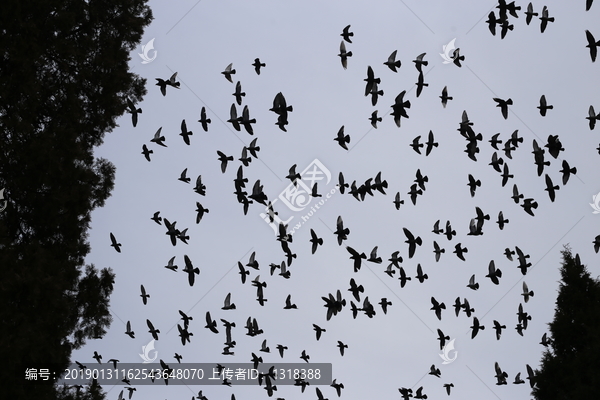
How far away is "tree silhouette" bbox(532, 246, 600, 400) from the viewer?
545 inches

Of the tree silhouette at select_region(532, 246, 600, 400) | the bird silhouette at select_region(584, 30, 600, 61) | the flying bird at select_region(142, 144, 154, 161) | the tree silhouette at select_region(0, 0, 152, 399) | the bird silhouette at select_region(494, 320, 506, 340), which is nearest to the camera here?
the tree silhouette at select_region(0, 0, 152, 399)

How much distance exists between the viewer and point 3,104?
1163 centimetres

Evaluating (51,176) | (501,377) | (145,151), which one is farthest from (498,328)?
(51,176)

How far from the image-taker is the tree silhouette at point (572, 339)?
1384 centimetres

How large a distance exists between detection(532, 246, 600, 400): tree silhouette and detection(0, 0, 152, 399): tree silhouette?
1108 cm

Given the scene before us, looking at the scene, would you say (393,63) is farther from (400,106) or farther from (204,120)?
(204,120)

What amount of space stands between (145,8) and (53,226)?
6.82m

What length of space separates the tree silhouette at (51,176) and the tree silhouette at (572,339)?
11.1 metres

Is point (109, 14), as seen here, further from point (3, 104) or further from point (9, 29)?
point (3, 104)

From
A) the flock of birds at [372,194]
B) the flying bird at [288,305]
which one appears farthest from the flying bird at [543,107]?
the flying bird at [288,305]

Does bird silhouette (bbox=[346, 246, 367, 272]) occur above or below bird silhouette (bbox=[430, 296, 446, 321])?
above

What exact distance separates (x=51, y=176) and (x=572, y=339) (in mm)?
13318

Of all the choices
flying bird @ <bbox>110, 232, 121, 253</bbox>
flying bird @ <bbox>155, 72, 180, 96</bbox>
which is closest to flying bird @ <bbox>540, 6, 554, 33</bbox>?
flying bird @ <bbox>155, 72, 180, 96</bbox>

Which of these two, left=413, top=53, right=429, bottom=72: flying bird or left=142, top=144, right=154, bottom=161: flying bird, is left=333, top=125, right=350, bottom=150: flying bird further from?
left=142, top=144, right=154, bottom=161: flying bird
